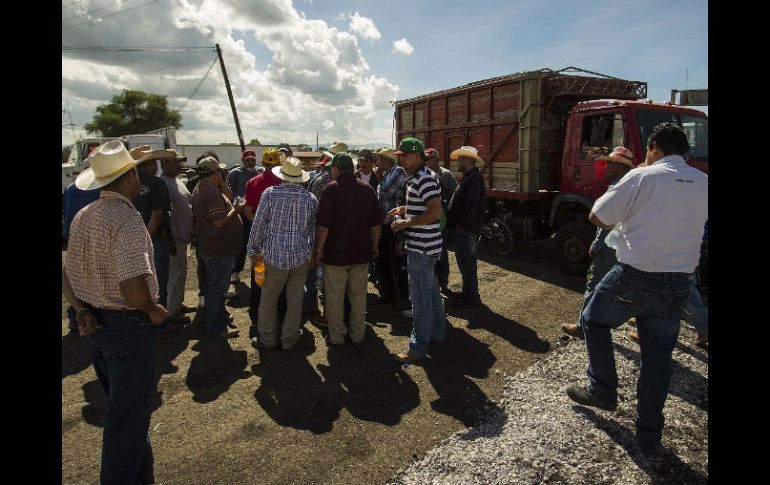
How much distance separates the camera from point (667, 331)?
2699 mm

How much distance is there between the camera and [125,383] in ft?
7.34

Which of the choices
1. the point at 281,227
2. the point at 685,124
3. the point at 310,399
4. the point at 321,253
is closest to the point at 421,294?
the point at 321,253

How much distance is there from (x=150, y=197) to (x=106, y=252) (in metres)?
2.51

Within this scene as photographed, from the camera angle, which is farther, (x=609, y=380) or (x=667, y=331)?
(x=609, y=380)

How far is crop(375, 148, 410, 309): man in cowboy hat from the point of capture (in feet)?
18.3

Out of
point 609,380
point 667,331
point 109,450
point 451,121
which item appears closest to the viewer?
point 109,450

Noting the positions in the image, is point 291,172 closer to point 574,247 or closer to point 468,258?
point 468,258

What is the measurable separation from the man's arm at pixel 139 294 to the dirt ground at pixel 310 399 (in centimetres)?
120

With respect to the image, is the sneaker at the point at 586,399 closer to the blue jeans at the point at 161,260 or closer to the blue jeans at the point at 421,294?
the blue jeans at the point at 421,294

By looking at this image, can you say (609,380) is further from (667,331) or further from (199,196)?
(199,196)

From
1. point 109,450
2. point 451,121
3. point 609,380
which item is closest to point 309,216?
point 109,450

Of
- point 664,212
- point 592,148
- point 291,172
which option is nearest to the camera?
point 664,212

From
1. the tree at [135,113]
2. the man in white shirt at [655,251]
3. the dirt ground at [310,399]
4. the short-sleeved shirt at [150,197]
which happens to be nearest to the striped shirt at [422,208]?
the dirt ground at [310,399]
